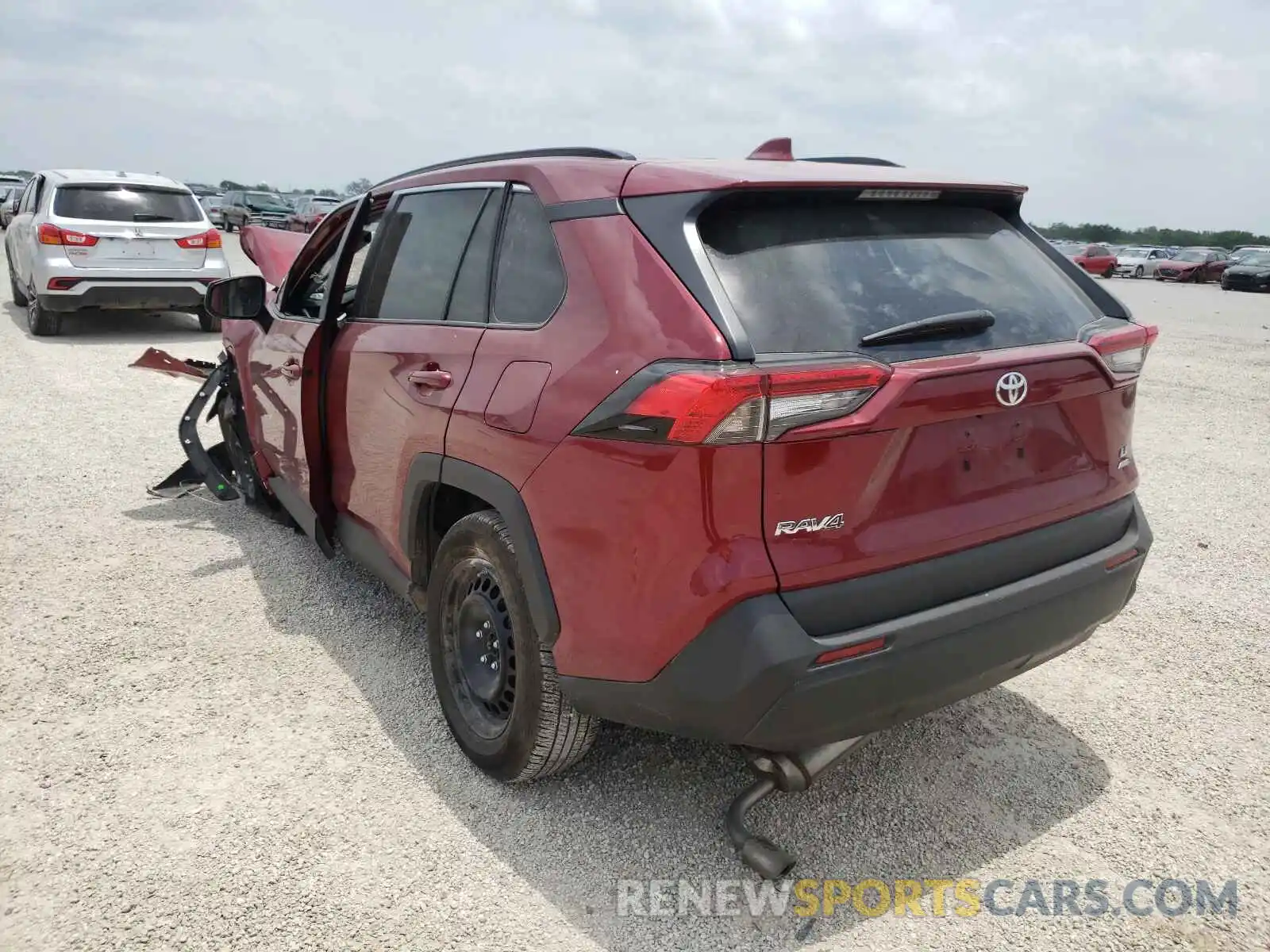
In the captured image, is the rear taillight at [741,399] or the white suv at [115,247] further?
the white suv at [115,247]

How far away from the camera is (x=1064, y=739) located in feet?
10.5

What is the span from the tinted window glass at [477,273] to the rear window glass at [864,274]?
0.89 meters

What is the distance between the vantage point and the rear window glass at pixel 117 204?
1073cm

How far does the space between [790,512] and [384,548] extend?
1.92m

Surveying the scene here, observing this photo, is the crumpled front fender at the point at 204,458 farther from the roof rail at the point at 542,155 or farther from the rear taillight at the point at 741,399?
the rear taillight at the point at 741,399

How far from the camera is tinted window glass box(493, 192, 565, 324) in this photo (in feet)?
8.46

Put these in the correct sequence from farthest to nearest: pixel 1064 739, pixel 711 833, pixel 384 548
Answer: pixel 384 548 < pixel 1064 739 < pixel 711 833

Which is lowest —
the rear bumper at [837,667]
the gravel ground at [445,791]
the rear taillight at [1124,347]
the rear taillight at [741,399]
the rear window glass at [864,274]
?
the gravel ground at [445,791]

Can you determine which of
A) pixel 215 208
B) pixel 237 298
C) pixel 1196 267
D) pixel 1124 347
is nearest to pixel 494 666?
pixel 1124 347

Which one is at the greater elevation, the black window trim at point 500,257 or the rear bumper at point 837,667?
the black window trim at point 500,257

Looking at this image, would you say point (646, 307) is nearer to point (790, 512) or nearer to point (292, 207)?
point (790, 512)

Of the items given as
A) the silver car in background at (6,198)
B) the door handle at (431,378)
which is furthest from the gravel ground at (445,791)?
the silver car in background at (6,198)

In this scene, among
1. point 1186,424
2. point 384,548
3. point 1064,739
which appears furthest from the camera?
point 1186,424

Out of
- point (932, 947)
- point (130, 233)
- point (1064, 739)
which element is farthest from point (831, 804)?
point (130, 233)
